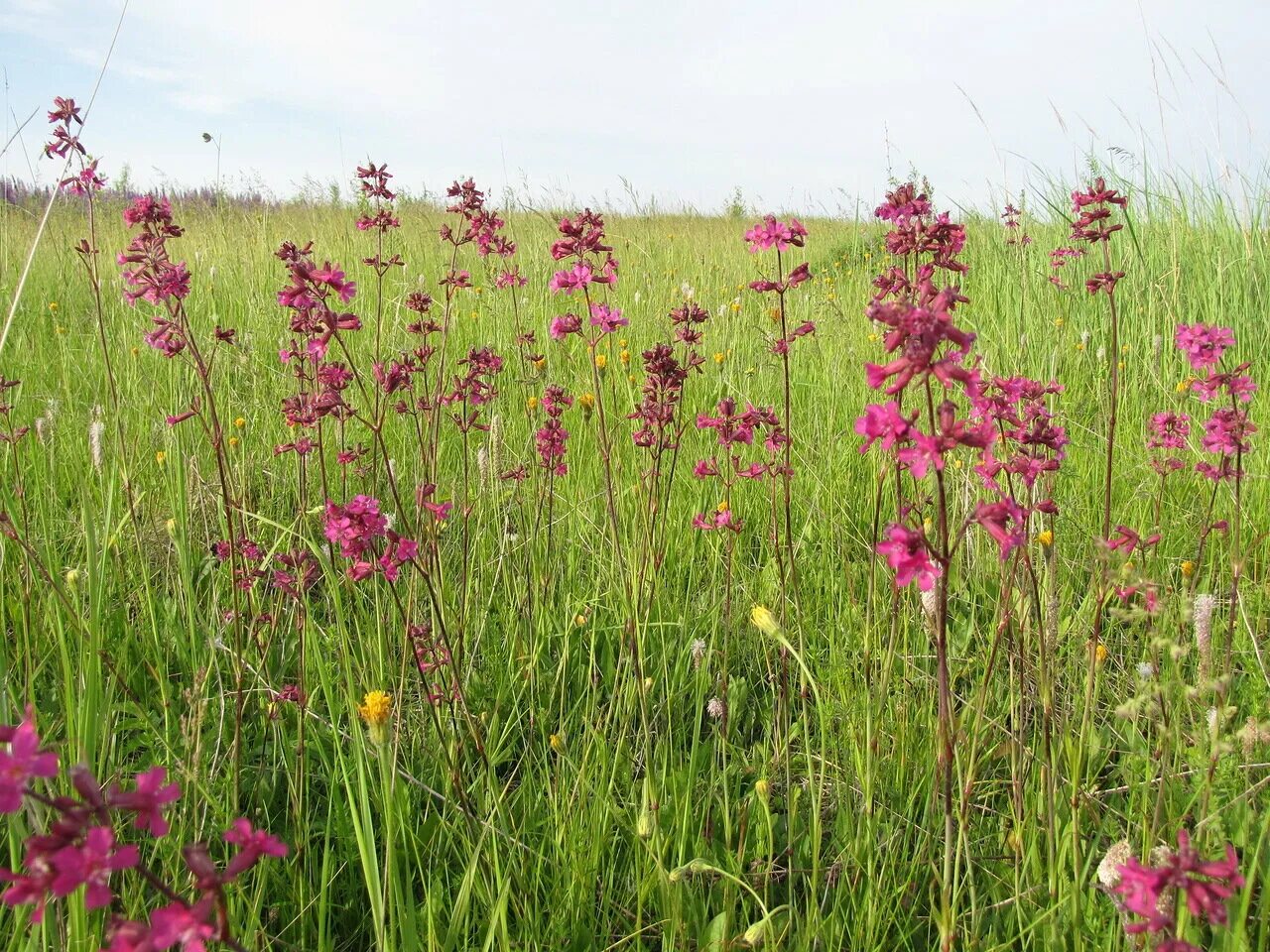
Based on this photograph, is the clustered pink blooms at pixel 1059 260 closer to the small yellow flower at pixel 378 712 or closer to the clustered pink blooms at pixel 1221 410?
the clustered pink blooms at pixel 1221 410

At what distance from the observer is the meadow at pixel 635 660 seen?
127cm

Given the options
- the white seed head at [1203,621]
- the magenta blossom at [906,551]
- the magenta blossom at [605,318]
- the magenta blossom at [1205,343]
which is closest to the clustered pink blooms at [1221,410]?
the magenta blossom at [1205,343]

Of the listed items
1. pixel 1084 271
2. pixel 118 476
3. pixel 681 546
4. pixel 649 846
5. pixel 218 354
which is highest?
pixel 1084 271

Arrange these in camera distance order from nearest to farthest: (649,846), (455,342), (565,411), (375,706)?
(375,706), (649,846), (565,411), (455,342)

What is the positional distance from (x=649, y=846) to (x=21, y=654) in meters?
1.79

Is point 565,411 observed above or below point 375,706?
above

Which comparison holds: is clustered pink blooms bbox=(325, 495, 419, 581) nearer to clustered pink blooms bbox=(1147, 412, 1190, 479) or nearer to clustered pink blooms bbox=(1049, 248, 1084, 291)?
clustered pink blooms bbox=(1147, 412, 1190, 479)

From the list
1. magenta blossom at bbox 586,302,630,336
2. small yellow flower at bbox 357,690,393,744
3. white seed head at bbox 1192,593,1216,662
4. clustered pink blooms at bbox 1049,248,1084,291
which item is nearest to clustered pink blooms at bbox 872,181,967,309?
magenta blossom at bbox 586,302,630,336

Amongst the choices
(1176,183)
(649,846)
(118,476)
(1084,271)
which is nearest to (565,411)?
(118,476)

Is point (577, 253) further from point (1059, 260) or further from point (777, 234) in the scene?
point (1059, 260)

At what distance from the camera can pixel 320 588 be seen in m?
2.78

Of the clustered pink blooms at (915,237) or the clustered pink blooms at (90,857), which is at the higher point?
the clustered pink blooms at (915,237)

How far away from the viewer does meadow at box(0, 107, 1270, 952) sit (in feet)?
4.17

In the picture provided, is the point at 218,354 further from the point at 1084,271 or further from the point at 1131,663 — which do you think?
the point at 1084,271
